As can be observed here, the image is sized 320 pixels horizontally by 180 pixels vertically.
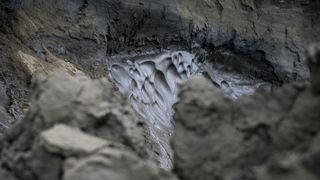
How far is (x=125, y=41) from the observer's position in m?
10.2

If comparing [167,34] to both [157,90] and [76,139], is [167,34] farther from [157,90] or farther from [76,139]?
[76,139]

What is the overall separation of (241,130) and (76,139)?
0.75 meters

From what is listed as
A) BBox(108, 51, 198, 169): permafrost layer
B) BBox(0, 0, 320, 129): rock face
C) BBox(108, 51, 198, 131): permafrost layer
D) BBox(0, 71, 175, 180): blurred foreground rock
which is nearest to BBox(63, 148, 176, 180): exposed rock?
BBox(0, 71, 175, 180): blurred foreground rock

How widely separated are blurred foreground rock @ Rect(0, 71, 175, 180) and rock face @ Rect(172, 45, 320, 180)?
22 cm

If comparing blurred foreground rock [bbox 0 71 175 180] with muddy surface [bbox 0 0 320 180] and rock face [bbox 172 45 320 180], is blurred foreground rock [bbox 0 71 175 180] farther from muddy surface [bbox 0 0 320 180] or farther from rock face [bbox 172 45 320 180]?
rock face [bbox 172 45 320 180]

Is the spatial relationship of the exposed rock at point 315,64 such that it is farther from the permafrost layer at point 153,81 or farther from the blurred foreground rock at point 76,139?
the permafrost layer at point 153,81

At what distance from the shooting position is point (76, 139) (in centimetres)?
261

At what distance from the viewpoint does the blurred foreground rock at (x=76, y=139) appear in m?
2.46

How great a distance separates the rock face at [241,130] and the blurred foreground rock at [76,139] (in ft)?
0.71

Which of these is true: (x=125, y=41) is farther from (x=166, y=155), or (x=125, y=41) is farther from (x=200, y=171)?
(x=200, y=171)

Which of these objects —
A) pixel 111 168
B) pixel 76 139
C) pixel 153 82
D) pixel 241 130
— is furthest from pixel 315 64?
pixel 153 82

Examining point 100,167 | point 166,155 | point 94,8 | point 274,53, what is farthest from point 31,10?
point 100,167

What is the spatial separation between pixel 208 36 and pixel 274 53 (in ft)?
4.24

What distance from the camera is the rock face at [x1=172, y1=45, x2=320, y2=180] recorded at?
2.55 metres
